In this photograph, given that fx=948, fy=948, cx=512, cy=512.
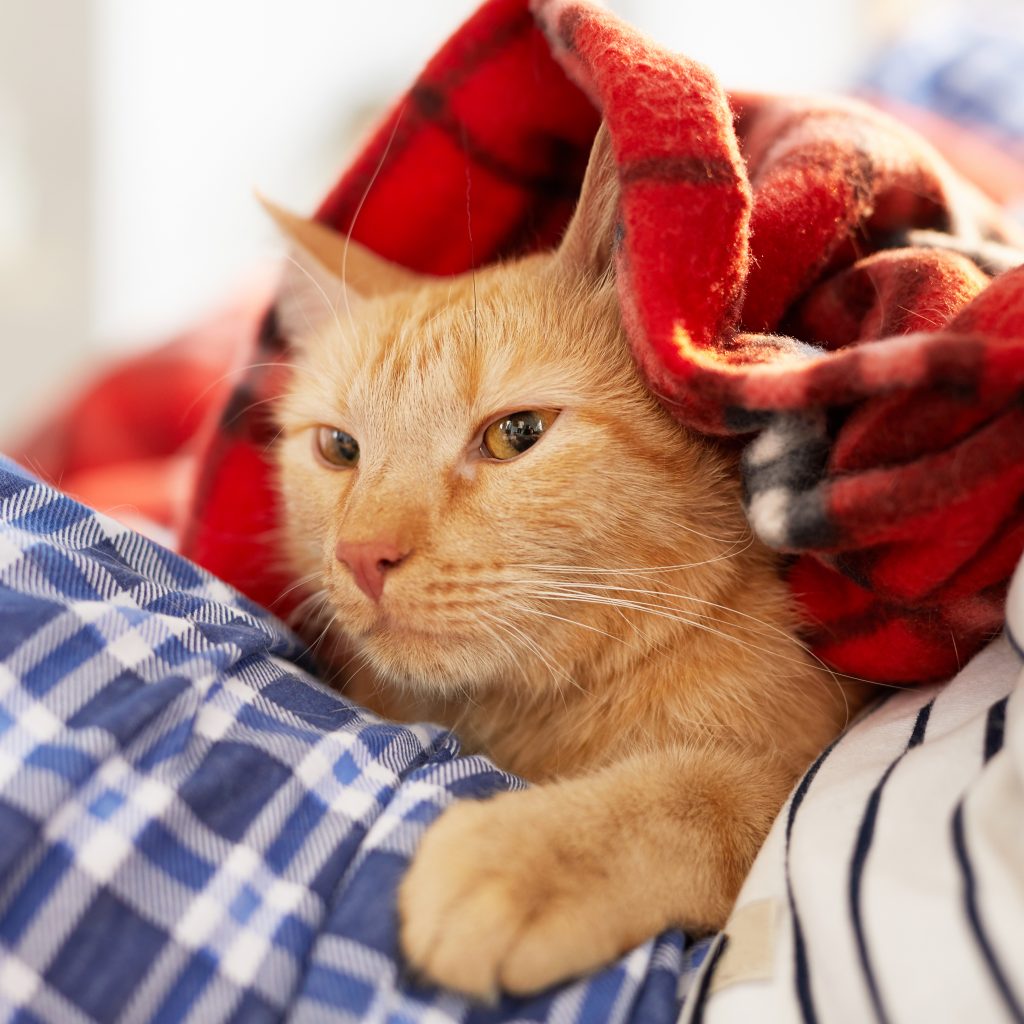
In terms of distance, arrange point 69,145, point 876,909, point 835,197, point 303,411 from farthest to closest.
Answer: point 69,145 < point 303,411 < point 835,197 < point 876,909

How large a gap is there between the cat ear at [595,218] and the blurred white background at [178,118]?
7.20 feet

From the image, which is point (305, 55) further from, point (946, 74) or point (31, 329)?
point (946, 74)

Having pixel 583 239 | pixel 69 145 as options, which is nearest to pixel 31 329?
pixel 69 145

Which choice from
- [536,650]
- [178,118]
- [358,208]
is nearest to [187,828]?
[536,650]

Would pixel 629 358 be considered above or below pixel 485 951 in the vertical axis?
above

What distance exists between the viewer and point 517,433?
3.15ft

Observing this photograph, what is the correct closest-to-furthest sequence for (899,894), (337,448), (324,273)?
(899,894) → (337,448) → (324,273)

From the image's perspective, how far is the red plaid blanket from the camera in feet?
2.26

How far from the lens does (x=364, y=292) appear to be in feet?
4.25

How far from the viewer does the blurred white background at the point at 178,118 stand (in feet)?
10.2

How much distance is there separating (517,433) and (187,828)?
48 centimetres

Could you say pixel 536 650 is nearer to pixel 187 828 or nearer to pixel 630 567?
pixel 630 567

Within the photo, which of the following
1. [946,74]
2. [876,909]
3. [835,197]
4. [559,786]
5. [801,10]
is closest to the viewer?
[876,909]

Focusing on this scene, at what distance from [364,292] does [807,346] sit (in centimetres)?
66
